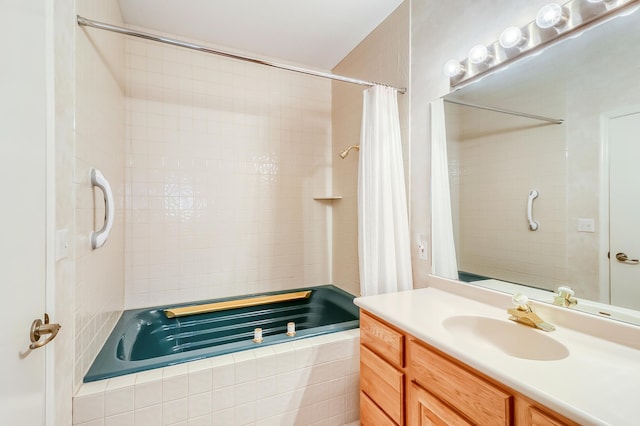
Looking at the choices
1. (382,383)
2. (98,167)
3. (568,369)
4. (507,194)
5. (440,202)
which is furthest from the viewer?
(440,202)

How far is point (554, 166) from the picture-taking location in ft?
3.79

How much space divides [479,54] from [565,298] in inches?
48.0

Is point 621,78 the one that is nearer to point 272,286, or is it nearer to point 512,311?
point 512,311

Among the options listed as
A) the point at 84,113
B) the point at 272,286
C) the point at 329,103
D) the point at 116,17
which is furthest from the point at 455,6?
the point at 272,286

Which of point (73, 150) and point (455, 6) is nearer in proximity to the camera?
point (73, 150)

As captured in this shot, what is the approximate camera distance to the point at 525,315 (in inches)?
42.8

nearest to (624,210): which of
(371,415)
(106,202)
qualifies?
(371,415)

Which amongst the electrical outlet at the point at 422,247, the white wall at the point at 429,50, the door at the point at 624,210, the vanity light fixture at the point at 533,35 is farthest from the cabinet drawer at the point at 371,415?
the vanity light fixture at the point at 533,35

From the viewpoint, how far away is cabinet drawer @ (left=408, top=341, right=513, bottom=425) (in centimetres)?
77

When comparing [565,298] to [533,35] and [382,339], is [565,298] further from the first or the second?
[533,35]

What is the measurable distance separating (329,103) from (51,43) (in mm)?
2324

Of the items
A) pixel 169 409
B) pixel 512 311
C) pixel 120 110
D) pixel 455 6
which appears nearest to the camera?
pixel 512 311

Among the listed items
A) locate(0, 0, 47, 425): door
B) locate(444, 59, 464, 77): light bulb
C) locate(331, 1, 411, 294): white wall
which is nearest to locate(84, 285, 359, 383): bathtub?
locate(331, 1, 411, 294): white wall

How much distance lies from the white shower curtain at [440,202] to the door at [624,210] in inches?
27.9
